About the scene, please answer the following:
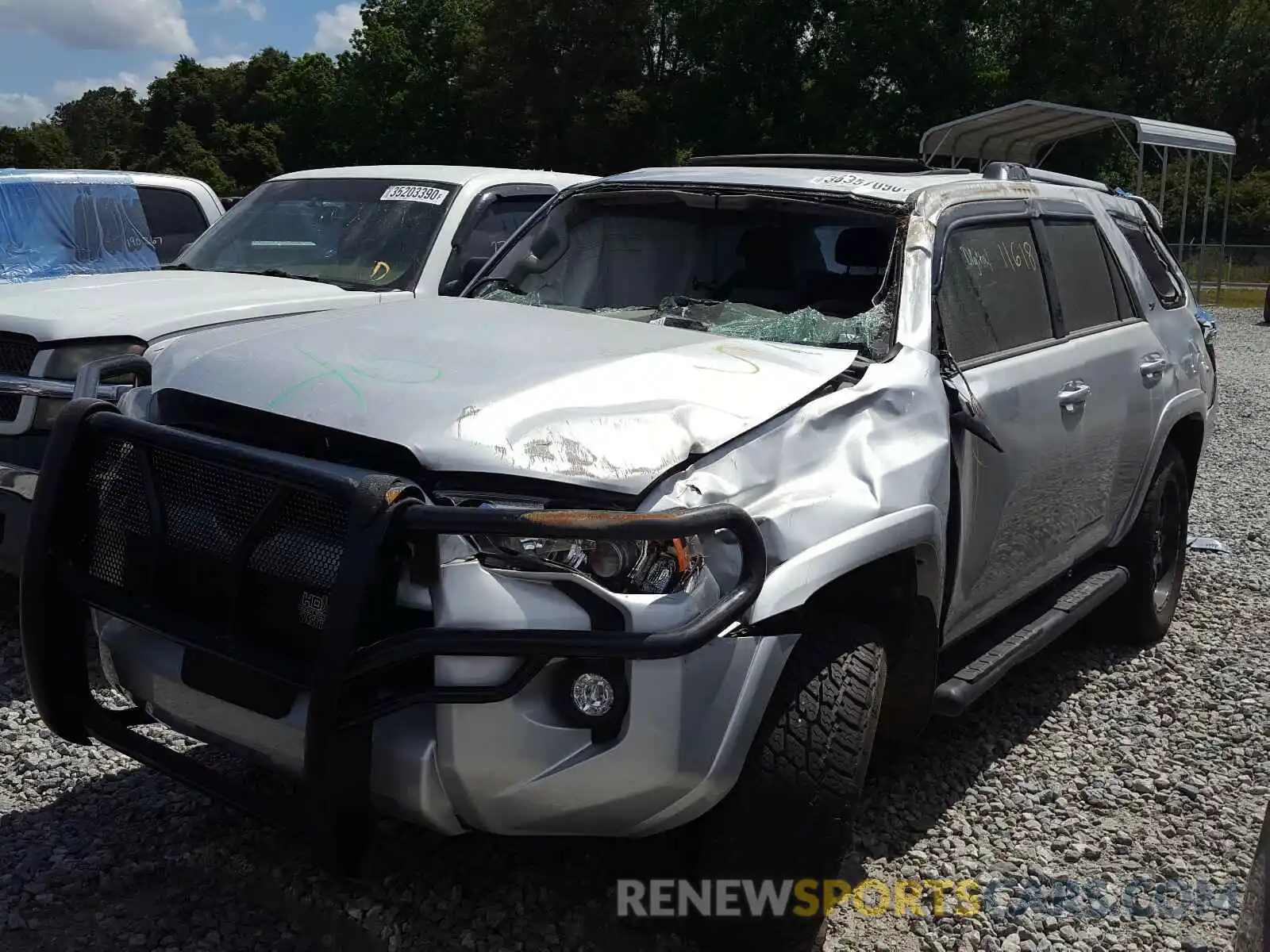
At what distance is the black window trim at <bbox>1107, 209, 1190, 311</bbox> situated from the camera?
5.29 m

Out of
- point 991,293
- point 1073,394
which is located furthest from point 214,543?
point 1073,394

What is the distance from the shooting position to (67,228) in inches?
297

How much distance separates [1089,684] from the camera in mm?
5020

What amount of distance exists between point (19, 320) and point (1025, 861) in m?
4.14

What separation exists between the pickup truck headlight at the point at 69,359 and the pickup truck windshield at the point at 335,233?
5.12ft

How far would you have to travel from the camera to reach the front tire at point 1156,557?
5113 millimetres

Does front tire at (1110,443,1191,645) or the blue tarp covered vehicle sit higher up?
the blue tarp covered vehicle

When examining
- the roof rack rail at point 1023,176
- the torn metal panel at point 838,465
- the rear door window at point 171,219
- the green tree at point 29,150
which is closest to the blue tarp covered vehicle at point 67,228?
the rear door window at point 171,219

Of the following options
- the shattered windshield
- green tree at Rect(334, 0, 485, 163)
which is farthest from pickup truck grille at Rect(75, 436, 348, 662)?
green tree at Rect(334, 0, 485, 163)

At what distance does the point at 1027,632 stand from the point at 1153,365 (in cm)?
145

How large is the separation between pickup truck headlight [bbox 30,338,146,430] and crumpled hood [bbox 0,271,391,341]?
4cm

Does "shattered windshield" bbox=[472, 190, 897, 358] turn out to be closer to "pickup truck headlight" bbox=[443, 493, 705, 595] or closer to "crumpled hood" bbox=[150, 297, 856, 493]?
"crumpled hood" bbox=[150, 297, 856, 493]

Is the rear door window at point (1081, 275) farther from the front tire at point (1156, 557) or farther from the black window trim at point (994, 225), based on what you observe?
the front tire at point (1156, 557)

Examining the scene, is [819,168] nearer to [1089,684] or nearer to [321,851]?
[1089,684]
